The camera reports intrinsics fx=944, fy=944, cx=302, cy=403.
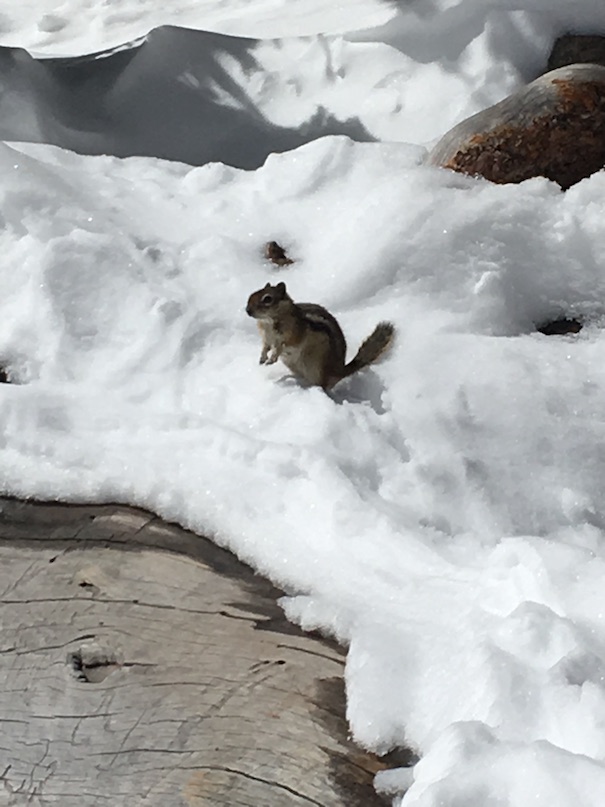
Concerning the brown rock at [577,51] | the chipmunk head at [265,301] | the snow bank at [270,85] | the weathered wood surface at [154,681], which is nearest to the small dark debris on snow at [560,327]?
the chipmunk head at [265,301]

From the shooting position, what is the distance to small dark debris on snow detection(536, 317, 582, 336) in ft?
9.84

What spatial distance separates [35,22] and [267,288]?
198 inches

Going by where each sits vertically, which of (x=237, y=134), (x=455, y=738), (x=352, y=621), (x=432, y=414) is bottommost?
(x=237, y=134)

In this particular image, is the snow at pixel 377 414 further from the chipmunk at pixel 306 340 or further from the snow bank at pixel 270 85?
the snow bank at pixel 270 85

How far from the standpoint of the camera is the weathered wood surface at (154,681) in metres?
1.57

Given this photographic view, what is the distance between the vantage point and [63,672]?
5.83 feet

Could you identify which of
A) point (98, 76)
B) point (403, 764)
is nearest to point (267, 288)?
point (403, 764)

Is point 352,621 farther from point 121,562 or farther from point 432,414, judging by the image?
point 432,414

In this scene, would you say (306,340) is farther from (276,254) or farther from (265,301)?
(276,254)

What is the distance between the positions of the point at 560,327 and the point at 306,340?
916 mm

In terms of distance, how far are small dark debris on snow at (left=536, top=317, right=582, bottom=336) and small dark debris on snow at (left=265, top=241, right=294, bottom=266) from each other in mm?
924

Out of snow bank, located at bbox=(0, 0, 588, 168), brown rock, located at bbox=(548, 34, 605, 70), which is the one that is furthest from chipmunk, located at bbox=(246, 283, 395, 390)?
brown rock, located at bbox=(548, 34, 605, 70)

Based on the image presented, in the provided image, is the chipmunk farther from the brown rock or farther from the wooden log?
the brown rock

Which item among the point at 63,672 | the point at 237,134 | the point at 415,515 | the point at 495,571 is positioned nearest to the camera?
the point at 63,672
